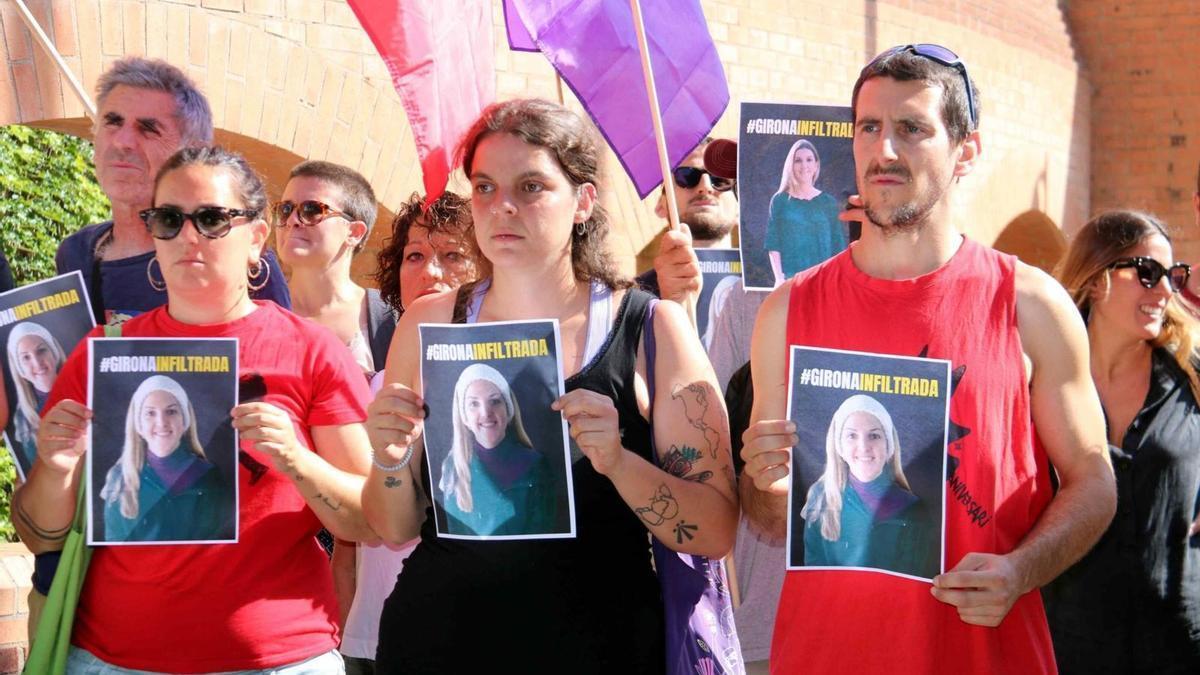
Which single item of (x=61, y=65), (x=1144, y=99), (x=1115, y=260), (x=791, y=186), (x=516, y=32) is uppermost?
(x=1144, y=99)

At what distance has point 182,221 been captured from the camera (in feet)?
10.3

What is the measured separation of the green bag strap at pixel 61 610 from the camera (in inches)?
119

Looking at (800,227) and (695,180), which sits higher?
(695,180)

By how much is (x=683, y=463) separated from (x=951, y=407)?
0.53 meters

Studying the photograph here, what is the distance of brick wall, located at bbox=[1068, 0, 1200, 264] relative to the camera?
13500 mm

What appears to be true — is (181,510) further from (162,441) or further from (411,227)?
(411,227)

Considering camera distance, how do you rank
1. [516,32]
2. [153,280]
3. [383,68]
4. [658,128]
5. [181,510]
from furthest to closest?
[383,68]
[516,32]
[658,128]
[153,280]
[181,510]

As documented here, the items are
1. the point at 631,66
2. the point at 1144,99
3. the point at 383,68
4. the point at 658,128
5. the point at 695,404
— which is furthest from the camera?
the point at 1144,99

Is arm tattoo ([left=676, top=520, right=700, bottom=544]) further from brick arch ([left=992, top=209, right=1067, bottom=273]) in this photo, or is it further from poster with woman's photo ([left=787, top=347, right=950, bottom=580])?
brick arch ([left=992, top=209, right=1067, bottom=273])

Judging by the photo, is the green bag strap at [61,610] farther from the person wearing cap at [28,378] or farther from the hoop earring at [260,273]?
the hoop earring at [260,273]

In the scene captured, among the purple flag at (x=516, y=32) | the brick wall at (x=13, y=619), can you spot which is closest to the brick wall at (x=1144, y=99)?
the purple flag at (x=516, y=32)

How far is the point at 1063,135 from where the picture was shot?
523 inches

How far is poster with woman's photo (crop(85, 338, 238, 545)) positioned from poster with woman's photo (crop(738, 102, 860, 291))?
1.60 m

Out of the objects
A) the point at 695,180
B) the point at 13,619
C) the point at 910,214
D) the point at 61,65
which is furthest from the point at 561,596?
the point at 13,619
